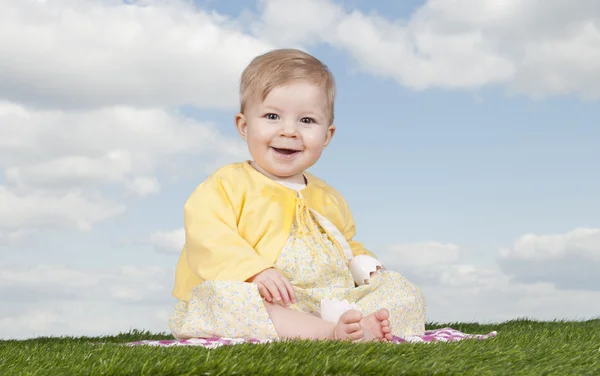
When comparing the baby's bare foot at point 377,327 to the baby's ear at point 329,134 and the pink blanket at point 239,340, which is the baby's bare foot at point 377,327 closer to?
the pink blanket at point 239,340

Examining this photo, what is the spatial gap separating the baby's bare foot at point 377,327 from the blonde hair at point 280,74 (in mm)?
1233

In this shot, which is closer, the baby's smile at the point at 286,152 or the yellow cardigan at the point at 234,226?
the yellow cardigan at the point at 234,226

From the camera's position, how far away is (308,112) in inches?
159

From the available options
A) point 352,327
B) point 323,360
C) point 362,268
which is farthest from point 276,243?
point 323,360

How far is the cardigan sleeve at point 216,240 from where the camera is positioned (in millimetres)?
3726

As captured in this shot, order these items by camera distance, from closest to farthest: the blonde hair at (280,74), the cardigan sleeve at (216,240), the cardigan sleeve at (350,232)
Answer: the cardigan sleeve at (216,240) → the blonde hair at (280,74) → the cardigan sleeve at (350,232)

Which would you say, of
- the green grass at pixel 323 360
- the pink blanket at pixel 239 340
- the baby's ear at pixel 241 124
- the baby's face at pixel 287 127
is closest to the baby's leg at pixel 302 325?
the pink blanket at pixel 239 340

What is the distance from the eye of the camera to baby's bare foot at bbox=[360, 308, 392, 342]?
3473 millimetres

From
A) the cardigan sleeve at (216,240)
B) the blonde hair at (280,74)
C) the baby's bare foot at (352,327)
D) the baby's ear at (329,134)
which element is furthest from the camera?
the baby's ear at (329,134)

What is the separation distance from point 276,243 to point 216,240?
13.1 inches

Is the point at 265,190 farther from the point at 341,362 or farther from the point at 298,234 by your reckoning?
the point at 341,362

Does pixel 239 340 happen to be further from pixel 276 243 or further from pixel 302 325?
pixel 276 243

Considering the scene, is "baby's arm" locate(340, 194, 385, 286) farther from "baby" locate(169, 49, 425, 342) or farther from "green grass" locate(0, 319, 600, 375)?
"green grass" locate(0, 319, 600, 375)

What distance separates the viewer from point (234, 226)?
395cm
